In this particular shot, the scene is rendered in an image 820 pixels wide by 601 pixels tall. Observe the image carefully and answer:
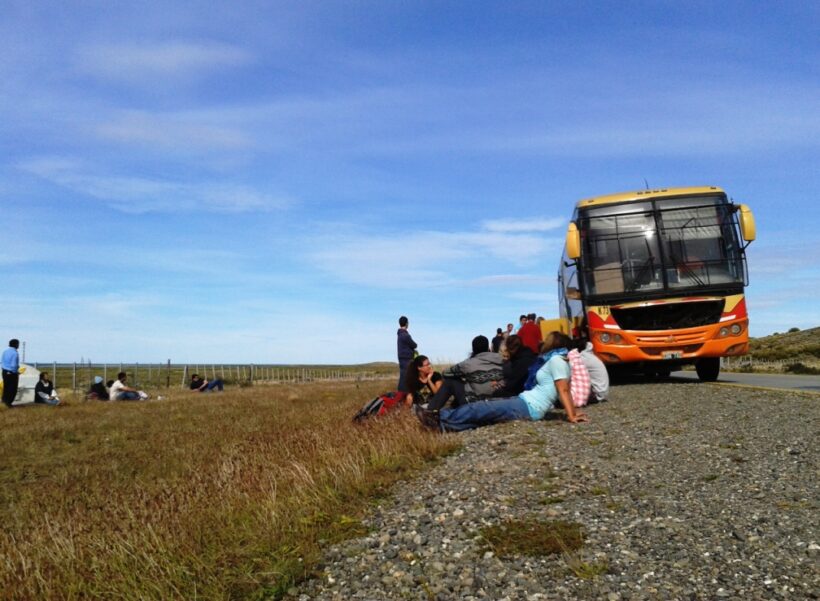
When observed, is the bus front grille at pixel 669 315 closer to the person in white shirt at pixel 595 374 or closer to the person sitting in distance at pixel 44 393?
the person in white shirt at pixel 595 374

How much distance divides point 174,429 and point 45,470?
4.76 meters

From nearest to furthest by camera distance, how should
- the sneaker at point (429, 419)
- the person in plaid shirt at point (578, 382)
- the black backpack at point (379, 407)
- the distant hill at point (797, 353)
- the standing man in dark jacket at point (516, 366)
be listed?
the sneaker at point (429, 419) → the standing man in dark jacket at point (516, 366) → the person in plaid shirt at point (578, 382) → the black backpack at point (379, 407) → the distant hill at point (797, 353)

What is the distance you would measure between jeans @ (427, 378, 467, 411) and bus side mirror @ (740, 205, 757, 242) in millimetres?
8368

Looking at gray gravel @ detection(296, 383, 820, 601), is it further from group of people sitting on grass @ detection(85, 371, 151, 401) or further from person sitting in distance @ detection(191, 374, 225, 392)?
person sitting in distance @ detection(191, 374, 225, 392)

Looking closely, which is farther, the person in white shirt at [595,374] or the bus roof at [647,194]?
the bus roof at [647,194]

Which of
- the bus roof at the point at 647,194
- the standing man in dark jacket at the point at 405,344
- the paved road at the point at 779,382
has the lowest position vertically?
the paved road at the point at 779,382

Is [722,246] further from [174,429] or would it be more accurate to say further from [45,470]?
[45,470]

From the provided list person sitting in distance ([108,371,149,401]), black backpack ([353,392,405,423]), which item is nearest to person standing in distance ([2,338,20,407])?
person sitting in distance ([108,371,149,401])

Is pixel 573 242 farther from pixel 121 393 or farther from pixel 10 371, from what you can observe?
pixel 121 393

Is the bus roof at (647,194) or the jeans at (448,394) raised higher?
the bus roof at (647,194)

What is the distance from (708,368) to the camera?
60.7 feet

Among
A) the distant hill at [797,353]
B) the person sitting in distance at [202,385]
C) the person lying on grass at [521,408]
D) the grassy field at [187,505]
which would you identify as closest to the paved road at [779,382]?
the person lying on grass at [521,408]

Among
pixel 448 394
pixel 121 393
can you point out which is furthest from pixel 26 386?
pixel 448 394

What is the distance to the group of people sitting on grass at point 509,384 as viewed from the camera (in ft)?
32.8
